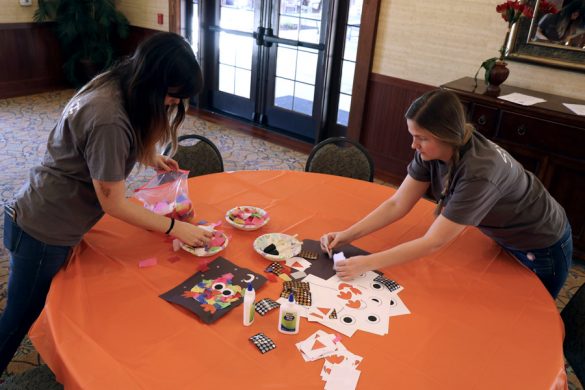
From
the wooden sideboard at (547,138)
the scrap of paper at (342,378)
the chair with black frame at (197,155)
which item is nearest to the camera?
the scrap of paper at (342,378)

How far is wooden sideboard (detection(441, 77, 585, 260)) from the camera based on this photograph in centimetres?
311

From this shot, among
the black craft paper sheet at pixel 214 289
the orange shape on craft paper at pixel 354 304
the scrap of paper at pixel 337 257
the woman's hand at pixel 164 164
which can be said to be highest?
the woman's hand at pixel 164 164

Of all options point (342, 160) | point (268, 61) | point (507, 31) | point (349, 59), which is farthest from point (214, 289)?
point (268, 61)

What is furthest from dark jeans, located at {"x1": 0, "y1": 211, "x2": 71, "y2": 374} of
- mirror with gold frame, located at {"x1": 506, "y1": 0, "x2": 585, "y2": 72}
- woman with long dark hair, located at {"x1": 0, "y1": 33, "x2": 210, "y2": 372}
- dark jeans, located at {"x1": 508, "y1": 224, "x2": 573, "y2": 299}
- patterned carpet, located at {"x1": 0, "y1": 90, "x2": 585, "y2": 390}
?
mirror with gold frame, located at {"x1": 506, "y1": 0, "x2": 585, "y2": 72}

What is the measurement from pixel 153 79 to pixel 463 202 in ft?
3.48

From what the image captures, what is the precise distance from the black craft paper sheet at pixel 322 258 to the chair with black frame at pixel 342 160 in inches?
38.8

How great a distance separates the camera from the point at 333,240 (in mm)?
1909

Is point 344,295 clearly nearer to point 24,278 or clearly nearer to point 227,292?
point 227,292

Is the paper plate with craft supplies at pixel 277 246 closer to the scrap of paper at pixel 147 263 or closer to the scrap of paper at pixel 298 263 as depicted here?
the scrap of paper at pixel 298 263

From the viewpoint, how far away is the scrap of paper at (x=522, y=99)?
10.6ft

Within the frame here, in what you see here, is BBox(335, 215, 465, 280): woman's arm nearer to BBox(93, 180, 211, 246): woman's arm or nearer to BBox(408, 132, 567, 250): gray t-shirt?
BBox(408, 132, 567, 250): gray t-shirt

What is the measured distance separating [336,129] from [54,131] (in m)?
3.69

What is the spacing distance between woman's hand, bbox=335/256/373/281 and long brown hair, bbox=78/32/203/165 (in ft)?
2.51

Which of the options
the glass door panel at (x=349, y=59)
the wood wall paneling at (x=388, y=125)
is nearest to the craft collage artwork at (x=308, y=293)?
the wood wall paneling at (x=388, y=125)
